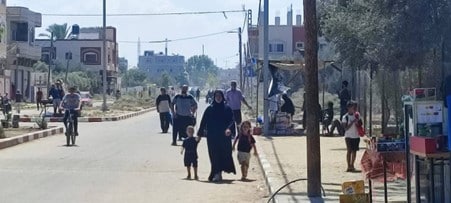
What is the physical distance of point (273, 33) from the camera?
3548 inches

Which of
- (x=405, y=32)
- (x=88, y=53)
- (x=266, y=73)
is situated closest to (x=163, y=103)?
(x=266, y=73)

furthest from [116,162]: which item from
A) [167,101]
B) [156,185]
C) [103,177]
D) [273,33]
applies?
[273,33]

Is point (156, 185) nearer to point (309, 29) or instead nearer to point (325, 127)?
point (309, 29)

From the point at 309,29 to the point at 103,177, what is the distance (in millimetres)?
5358

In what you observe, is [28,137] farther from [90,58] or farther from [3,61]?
[90,58]

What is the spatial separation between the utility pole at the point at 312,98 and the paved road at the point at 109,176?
1.48 metres

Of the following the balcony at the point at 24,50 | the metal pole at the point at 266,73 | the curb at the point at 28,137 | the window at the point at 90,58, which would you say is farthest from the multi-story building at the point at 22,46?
the metal pole at the point at 266,73

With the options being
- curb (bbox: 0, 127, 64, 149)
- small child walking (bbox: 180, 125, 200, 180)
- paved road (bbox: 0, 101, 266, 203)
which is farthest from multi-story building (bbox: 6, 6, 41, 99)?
small child walking (bbox: 180, 125, 200, 180)

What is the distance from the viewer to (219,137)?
15430 millimetres

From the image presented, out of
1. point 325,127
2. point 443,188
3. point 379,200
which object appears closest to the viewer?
point 443,188

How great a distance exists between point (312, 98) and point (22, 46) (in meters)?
68.0

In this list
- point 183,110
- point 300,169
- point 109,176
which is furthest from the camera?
point 183,110

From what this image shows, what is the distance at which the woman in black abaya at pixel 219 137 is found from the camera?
50.2ft

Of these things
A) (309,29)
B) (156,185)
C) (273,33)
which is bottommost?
(156,185)
